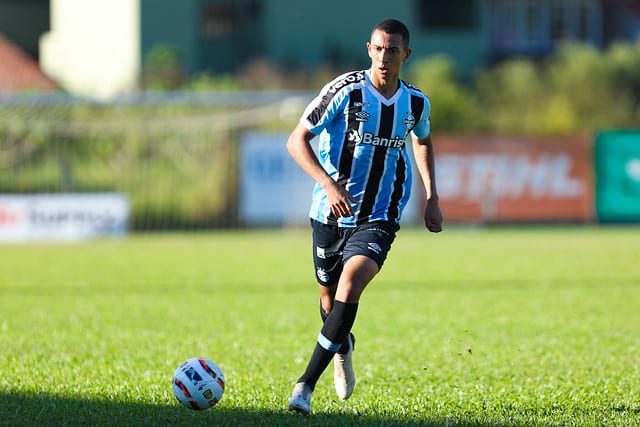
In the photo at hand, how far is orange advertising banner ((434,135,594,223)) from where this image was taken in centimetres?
2648

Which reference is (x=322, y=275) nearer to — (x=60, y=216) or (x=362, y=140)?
(x=362, y=140)

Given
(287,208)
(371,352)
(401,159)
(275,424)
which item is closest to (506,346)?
(371,352)

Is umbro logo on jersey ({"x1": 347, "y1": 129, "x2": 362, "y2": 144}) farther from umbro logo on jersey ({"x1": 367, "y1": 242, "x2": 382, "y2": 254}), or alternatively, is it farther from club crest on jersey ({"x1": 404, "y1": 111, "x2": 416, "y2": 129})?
umbro logo on jersey ({"x1": 367, "y1": 242, "x2": 382, "y2": 254})

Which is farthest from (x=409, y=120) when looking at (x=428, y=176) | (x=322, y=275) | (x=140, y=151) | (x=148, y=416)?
(x=140, y=151)

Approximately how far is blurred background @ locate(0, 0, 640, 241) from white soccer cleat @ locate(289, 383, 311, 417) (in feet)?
61.6

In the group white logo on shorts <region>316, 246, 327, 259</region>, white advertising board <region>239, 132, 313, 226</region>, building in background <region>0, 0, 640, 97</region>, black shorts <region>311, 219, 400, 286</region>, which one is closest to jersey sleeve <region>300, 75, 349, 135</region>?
black shorts <region>311, 219, 400, 286</region>

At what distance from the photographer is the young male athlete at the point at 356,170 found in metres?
6.46

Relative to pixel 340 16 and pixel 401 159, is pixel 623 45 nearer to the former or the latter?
pixel 340 16

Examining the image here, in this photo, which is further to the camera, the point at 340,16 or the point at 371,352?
the point at 340,16

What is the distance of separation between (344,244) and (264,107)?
66.5ft

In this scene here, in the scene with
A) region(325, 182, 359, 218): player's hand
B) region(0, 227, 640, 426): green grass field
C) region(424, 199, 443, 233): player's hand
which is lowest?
region(0, 227, 640, 426): green grass field

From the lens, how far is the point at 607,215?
26.2m

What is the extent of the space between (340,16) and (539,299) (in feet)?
118

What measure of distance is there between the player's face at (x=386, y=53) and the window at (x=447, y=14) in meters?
43.7
